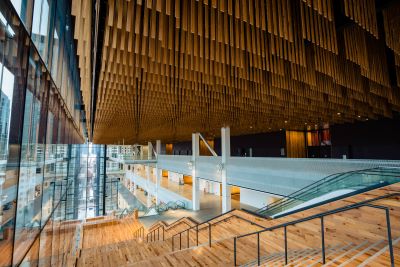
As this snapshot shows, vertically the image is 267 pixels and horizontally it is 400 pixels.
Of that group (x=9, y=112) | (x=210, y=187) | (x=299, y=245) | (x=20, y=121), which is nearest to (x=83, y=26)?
(x=20, y=121)

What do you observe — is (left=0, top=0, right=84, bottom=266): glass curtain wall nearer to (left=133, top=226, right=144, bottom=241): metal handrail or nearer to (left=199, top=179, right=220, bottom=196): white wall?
(left=133, top=226, right=144, bottom=241): metal handrail

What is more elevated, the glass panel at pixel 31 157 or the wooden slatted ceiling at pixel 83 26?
the wooden slatted ceiling at pixel 83 26

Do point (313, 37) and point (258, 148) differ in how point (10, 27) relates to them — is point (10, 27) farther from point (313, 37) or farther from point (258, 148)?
point (258, 148)

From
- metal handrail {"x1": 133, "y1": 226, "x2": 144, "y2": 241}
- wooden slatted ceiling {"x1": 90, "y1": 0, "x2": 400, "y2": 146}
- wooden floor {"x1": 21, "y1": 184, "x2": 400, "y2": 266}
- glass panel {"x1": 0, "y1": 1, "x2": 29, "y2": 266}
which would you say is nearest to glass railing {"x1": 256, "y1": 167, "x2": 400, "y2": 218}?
wooden floor {"x1": 21, "y1": 184, "x2": 400, "y2": 266}

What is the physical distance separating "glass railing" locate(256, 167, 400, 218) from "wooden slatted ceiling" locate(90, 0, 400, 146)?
2477 mm

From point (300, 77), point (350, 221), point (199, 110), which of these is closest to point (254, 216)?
point (350, 221)

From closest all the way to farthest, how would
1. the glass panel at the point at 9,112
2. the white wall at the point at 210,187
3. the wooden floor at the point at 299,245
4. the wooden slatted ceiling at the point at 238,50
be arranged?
1. the glass panel at the point at 9,112
2. the wooden slatted ceiling at the point at 238,50
3. the wooden floor at the point at 299,245
4. the white wall at the point at 210,187

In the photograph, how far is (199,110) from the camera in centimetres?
958

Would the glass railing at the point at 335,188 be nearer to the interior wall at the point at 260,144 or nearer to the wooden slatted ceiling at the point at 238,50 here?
the wooden slatted ceiling at the point at 238,50

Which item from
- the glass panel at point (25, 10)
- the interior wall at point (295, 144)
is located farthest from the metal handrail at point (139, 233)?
the glass panel at point (25, 10)

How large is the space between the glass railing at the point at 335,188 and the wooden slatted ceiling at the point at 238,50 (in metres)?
2.48

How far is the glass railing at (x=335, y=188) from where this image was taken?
6094 millimetres

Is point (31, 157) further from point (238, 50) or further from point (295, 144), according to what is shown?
point (295, 144)

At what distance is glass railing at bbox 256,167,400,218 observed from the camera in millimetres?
A: 6094
